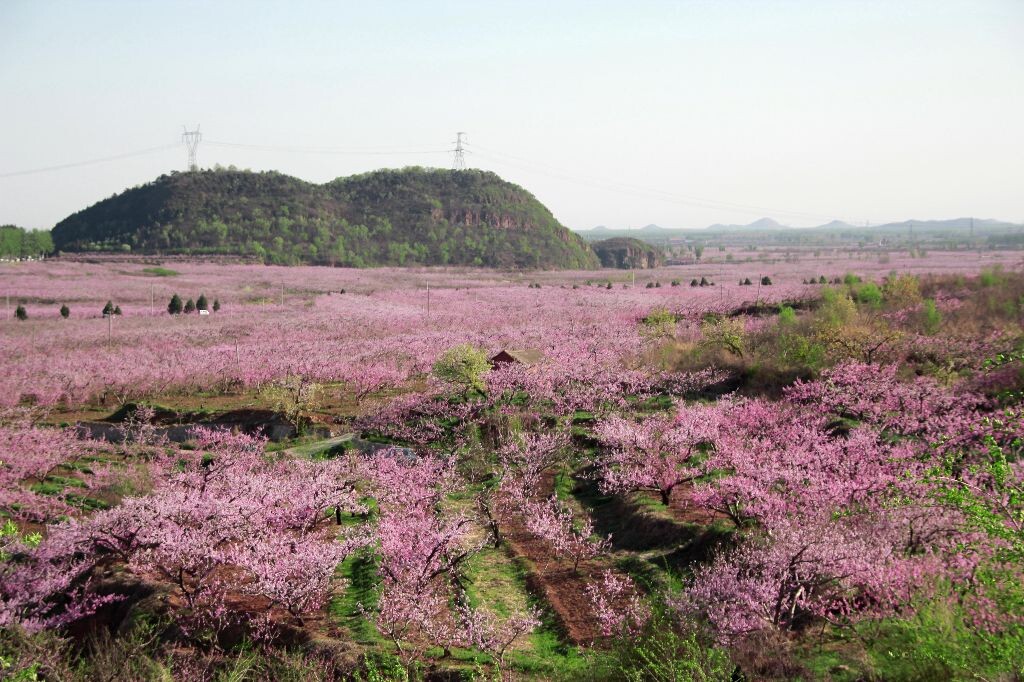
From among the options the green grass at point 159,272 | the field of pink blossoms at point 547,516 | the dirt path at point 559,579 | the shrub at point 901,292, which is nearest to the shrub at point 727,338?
the field of pink blossoms at point 547,516

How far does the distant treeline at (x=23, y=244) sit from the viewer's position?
130 metres

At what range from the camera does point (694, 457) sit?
28516 millimetres

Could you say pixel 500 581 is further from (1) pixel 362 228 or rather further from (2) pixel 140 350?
(1) pixel 362 228

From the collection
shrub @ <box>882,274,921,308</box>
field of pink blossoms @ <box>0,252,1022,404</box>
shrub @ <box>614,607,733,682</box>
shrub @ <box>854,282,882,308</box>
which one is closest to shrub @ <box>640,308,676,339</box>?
field of pink blossoms @ <box>0,252,1022,404</box>

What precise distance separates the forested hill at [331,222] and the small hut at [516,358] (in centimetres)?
10056

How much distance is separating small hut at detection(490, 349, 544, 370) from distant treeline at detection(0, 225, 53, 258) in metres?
125

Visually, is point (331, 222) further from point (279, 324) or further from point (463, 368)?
point (463, 368)

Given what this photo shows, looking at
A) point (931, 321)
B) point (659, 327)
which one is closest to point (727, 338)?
point (659, 327)

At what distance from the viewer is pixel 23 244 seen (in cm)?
13362

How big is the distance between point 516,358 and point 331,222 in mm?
121816

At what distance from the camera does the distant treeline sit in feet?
427

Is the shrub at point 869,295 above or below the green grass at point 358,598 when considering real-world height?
above

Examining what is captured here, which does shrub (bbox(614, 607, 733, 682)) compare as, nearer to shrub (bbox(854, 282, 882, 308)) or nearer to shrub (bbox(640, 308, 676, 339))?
shrub (bbox(640, 308, 676, 339))

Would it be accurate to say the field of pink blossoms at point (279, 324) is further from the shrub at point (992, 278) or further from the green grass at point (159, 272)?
the shrub at point (992, 278)
